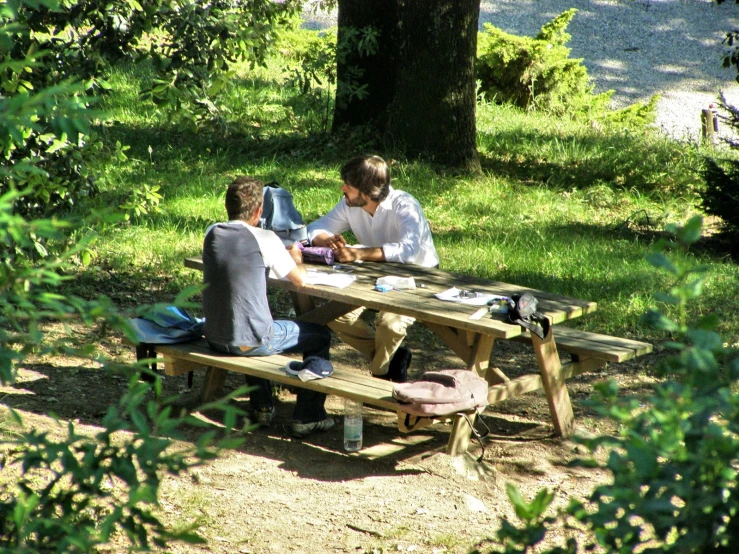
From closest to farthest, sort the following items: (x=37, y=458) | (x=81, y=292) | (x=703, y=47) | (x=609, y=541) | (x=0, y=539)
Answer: (x=609, y=541), (x=37, y=458), (x=0, y=539), (x=81, y=292), (x=703, y=47)

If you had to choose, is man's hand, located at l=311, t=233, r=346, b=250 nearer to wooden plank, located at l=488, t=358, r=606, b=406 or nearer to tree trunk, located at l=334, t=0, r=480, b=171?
wooden plank, located at l=488, t=358, r=606, b=406

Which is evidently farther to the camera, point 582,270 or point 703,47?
point 703,47

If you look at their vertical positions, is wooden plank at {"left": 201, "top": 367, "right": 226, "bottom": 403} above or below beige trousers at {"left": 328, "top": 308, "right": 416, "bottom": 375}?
below

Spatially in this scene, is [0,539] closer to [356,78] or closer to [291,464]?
[291,464]

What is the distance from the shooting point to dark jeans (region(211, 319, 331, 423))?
16.7 ft

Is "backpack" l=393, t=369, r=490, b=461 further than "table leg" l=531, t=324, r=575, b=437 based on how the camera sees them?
No

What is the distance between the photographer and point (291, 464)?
474 centimetres

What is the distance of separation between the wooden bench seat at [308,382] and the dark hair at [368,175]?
1373 mm

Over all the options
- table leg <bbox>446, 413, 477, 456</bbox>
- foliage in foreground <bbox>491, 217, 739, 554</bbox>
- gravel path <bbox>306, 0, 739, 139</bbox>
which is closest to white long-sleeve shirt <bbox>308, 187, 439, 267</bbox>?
table leg <bbox>446, 413, 477, 456</bbox>

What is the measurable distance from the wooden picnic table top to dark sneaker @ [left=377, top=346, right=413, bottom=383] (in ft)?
1.59

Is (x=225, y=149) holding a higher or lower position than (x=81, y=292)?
higher

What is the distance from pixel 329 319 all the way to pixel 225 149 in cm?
601

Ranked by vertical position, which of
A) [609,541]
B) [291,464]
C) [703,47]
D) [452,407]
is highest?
[703,47]

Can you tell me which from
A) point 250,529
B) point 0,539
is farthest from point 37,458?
point 250,529
